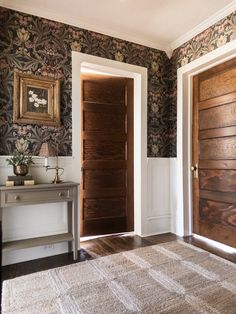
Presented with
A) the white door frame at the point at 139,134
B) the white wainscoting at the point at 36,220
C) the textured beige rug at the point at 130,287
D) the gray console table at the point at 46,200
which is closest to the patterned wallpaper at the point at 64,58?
the white door frame at the point at 139,134

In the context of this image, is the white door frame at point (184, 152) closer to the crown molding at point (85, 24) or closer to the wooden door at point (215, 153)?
the wooden door at point (215, 153)

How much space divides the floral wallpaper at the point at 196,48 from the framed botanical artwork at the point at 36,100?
169 centimetres

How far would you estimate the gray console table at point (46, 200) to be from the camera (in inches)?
86.2

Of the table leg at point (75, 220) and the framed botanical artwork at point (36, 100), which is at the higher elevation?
the framed botanical artwork at point (36, 100)

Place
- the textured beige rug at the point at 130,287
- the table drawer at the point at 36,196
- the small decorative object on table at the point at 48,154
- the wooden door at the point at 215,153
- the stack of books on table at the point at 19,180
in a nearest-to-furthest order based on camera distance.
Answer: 1. the textured beige rug at the point at 130,287
2. the table drawer at the point at 36,196
3. the stack of books on table at the point at 19,180
4. the small decorative object on table at the point at 48,154
5. the wooden door at the point at 215,153

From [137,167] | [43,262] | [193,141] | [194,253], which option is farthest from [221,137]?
[43,262]

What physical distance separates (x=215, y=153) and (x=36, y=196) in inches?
85.6

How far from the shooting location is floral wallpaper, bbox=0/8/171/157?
2.47 meters

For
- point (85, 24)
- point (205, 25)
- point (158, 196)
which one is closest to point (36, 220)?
point (158, 196)

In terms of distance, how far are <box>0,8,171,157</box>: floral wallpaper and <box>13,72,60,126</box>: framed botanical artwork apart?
6 cm

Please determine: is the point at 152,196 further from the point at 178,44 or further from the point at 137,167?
the point at 178,44

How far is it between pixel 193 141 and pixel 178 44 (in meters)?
1.40

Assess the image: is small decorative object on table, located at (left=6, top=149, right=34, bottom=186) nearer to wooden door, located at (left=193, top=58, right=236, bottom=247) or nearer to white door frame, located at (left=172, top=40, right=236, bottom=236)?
white door frame, located at (left=172, top=40, right=236, bottom=236)

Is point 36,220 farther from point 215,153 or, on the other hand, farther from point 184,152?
point 215,153
